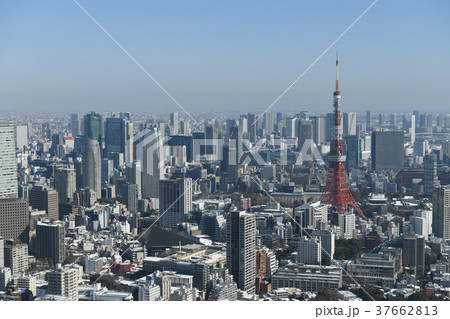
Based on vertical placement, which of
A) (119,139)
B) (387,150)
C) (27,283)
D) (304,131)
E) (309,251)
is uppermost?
(304,131)

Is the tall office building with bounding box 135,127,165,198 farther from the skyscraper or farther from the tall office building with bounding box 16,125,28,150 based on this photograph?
the tall office building with bounding box 16,125,28,150

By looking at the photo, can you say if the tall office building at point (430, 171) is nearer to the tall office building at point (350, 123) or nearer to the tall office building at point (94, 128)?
the tall office building at point (350, 123)

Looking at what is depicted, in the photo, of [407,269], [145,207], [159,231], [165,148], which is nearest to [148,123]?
[165,148]

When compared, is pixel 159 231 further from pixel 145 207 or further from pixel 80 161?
pixel 80 161

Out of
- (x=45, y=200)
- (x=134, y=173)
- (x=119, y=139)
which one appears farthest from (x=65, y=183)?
(x=119, y=139)

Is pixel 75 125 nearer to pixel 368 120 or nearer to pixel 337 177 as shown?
pixel 337 177

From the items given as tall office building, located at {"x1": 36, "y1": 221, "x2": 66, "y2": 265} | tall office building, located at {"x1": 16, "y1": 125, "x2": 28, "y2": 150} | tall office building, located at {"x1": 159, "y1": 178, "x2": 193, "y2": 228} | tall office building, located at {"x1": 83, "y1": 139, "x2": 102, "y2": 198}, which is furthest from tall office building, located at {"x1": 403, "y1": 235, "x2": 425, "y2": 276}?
tall office building, located at {"x1": 16, "y1": 125, "x2": 28, "y2": 150}
